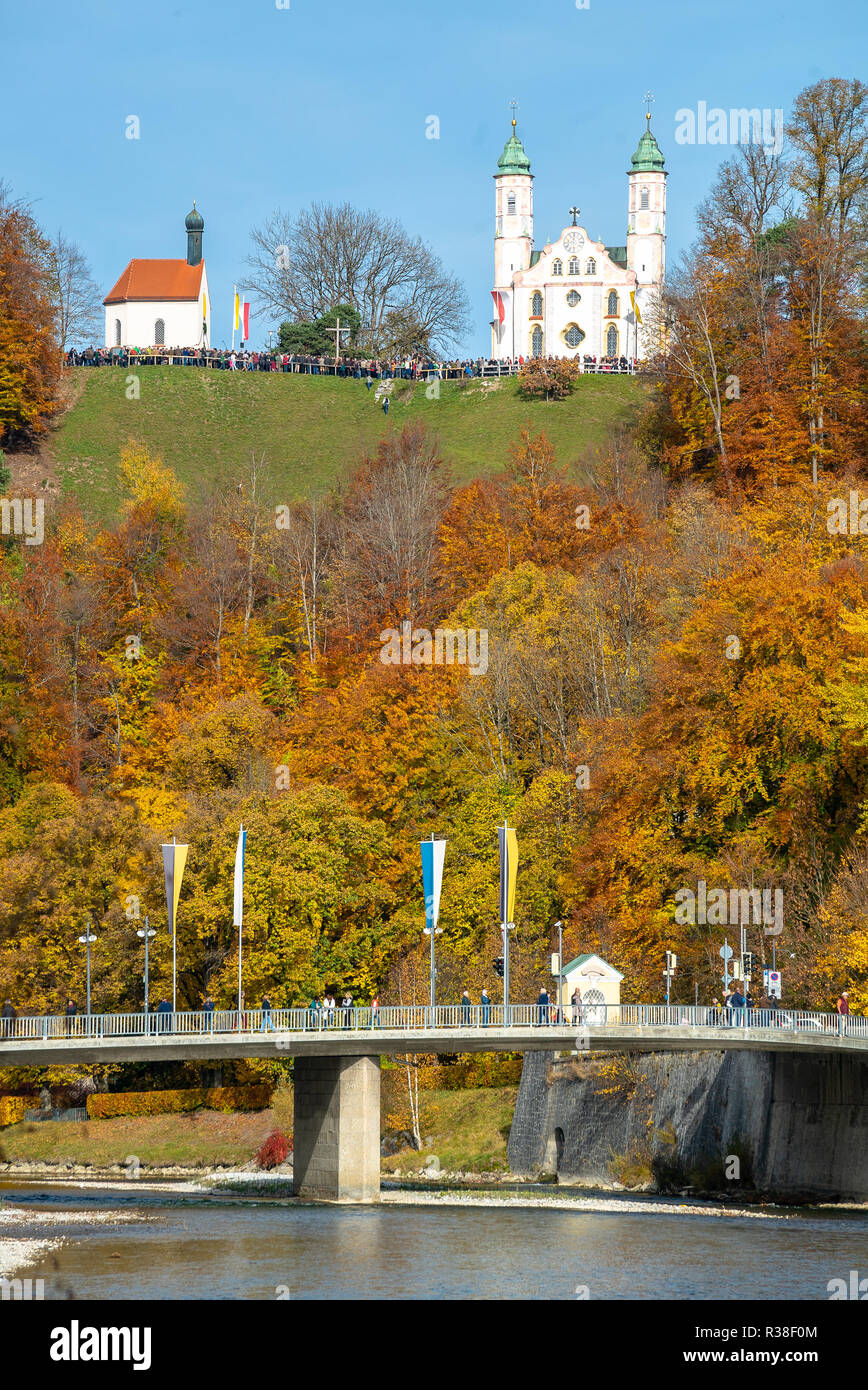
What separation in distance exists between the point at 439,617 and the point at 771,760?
3410cm

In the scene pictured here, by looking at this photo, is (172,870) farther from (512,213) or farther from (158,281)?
(512,213)

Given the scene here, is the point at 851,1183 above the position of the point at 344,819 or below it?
below

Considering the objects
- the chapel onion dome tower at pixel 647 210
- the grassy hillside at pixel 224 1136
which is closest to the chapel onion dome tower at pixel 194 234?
the chapel onion dome tower at pixel 647 210

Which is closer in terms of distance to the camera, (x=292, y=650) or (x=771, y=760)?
(x=771, y=760)

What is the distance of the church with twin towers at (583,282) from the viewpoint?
174m

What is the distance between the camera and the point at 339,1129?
57750 mm

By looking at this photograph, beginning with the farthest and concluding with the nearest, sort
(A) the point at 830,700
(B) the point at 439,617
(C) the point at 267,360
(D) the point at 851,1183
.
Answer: (C) the point at 267,360 < (B) the point at 439,617 < (A) the point at 830,700 < (D) the point at 851,1183

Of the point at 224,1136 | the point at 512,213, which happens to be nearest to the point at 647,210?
the point at 512,213

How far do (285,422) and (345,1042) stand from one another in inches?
3082

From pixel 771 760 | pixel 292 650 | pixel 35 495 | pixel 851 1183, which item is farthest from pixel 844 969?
pixel 35 495

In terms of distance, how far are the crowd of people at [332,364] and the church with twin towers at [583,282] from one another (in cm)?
2746

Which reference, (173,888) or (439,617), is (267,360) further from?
(173,888)

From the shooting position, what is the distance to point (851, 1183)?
5372 centimetres

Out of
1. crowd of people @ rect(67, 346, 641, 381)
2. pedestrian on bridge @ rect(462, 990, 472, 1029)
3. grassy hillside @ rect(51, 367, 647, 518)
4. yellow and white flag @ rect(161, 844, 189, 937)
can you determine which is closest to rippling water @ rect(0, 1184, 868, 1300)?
pedestrian on bridge @ rect(462, 990, 472, 1029)
